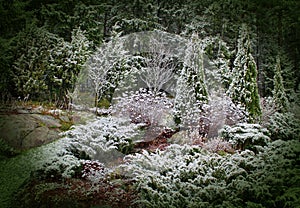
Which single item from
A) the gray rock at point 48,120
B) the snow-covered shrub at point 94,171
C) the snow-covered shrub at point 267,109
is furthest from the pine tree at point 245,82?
the gray rock at point 48,120

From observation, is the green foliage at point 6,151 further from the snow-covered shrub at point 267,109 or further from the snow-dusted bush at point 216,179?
the snow-covered shrub at point 267,109

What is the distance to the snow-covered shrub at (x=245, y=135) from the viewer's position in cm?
475

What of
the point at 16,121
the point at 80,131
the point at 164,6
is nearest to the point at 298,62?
the point at 164,6

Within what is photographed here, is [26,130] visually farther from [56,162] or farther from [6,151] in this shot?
[56,162]

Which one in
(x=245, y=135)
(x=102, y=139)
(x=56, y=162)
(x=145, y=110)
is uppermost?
(x=145, y=110)

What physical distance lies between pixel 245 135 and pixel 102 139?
86.4 inches

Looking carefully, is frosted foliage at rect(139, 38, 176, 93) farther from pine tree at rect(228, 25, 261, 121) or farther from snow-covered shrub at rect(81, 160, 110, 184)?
snow-covered shrub at rect(81, 160, 110, 184)

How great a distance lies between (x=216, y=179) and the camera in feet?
12.7

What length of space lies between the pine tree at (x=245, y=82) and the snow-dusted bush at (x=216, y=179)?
1.23 meters

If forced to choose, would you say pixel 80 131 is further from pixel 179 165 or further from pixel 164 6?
pixel 164 6

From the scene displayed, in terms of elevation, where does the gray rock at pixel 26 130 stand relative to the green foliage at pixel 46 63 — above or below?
below

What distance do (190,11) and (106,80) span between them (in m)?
2.82

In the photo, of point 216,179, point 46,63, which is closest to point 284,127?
point 216,179

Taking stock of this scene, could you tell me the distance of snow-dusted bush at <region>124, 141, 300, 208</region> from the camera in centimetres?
356
